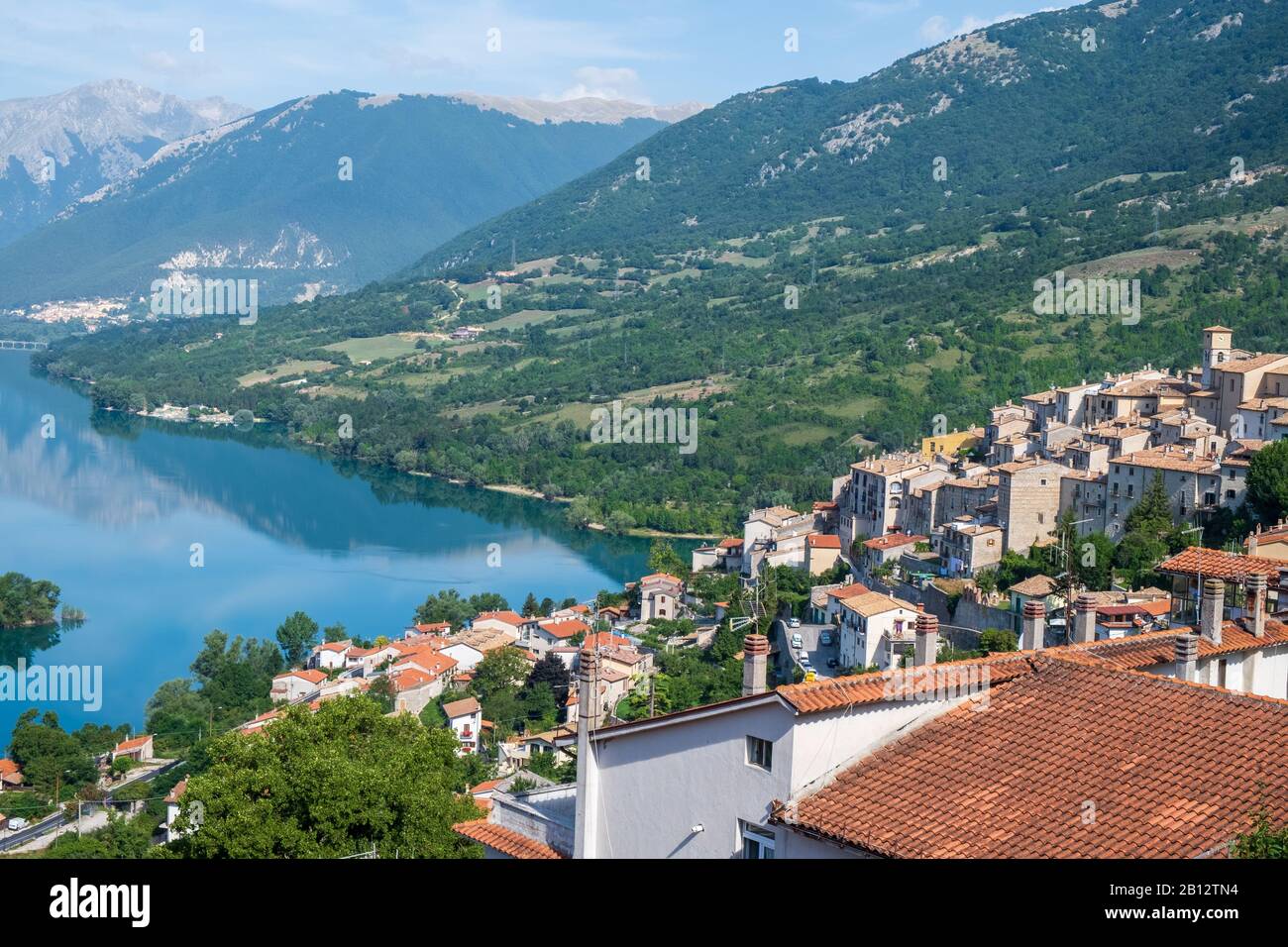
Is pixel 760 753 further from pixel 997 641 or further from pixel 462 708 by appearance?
pixel 462 708

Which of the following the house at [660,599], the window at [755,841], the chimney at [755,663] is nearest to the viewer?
the window at [755,841]

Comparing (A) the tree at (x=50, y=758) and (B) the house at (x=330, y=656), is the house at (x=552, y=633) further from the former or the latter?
(A) the tree at (x=50, y=758)

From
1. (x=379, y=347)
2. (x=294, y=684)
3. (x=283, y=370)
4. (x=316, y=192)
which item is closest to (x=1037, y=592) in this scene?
(x=294, y=684)

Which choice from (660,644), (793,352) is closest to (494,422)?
(793,352)

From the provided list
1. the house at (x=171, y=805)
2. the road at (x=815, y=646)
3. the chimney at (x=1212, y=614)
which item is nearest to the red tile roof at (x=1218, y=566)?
the chimney at (x=1212, y=614)

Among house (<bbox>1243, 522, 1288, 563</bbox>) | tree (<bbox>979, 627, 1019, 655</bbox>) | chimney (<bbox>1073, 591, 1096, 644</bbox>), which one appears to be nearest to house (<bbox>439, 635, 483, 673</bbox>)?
tree (<bbox>979, 627, 1019, 655</bbox>)

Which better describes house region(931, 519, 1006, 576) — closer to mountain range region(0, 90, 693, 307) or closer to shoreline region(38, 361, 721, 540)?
shoreline region(38, 361, 721, 540)
